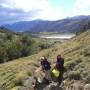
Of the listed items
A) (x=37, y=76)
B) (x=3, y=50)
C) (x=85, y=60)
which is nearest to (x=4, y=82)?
(x=37, y=76)

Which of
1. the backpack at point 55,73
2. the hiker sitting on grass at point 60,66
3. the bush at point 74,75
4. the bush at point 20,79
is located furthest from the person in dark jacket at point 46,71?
the bush at point 20,79

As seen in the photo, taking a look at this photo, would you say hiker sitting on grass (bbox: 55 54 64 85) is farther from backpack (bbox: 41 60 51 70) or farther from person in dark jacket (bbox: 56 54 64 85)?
backpack (bbox: 41 60 51 70)

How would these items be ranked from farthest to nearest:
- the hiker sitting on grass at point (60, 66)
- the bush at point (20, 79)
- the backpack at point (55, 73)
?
the bush at point (20, 79)
the hiker sitting on grass at point (60, 66)
the backpack at point (55, 73)

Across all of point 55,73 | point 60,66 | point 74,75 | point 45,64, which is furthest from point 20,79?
point 74,75

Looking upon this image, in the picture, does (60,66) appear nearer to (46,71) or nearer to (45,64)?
(46,71)

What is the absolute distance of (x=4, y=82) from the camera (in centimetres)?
2925

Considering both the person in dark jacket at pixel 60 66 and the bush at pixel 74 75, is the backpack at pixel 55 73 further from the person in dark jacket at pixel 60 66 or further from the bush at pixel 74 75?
the bush at pixel 74 75

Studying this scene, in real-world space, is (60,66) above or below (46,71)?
above

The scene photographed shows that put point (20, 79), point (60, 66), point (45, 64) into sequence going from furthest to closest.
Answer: point (20, 79)
point (45, 64)
point (60, 66)

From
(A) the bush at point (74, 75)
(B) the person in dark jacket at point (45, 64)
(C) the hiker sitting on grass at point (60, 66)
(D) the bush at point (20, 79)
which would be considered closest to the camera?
(A) the bush at point (74, 75)

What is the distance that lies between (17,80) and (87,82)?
750 cm

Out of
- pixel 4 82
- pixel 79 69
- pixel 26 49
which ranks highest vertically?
pixel 79 69

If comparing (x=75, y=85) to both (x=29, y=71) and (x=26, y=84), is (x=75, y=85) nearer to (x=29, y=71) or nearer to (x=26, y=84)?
(x=26, y=84)

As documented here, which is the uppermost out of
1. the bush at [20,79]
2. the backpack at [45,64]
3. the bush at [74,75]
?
the backpack at [45,64]
